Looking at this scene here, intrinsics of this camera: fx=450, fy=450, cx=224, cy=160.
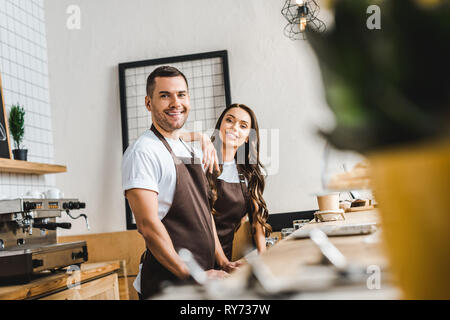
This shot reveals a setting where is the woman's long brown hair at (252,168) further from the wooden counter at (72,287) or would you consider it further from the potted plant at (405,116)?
the potted plant at (405,116)

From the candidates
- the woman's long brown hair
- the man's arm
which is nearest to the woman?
the woman's long brown hair

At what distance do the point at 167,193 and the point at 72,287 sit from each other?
1.03 meters

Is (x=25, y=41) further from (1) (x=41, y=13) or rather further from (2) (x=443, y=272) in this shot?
(2) (x=443, y=272)

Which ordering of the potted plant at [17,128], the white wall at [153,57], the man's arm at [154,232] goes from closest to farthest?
the man's arm at [154,232] < the potted plant at [17,128] < the white wall at [153,57]

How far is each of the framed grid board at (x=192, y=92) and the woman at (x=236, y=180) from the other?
0.55 meters

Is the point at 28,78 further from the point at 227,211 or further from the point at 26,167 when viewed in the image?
the point at 227,211

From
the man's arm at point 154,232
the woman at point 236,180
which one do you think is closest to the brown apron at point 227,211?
the woman at point 236,180

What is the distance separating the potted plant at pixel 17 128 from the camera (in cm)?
324

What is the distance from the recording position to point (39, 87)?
3.84 m

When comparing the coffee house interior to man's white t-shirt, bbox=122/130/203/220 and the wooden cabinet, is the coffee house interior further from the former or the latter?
man's white t-shirt, bbox=122/130/203/220

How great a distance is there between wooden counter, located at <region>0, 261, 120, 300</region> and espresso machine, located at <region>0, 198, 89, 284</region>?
0.24 feet

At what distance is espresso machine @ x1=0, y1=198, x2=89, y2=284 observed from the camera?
236 centimetres

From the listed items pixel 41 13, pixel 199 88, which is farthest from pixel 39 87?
pixel 199 88
